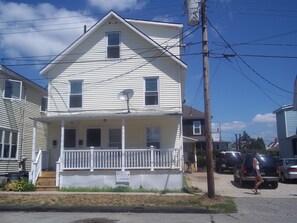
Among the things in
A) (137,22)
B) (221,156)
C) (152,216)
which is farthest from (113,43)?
(221,156)

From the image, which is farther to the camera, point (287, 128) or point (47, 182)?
point (287, 128)

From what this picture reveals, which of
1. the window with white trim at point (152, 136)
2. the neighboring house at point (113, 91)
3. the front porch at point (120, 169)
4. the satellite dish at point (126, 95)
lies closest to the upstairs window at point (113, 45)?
the neighboring house at point (113, 91)

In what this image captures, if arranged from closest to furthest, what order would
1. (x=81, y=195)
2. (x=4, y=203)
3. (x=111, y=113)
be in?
(x=4, y=203) → (x=81, y=195) → (x=111, y=113)

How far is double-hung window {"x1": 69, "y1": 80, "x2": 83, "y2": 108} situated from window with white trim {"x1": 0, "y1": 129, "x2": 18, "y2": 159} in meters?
5.26

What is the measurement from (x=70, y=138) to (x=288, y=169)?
13.3 meters

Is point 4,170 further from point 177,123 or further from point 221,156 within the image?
point 221,156

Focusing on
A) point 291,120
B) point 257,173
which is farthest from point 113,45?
point 291,120

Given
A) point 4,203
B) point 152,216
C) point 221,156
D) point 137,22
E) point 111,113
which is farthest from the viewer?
point 221,156

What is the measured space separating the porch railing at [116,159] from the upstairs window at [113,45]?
615 cm

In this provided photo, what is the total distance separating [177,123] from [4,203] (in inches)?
401

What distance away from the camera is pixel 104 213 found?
1307 cm

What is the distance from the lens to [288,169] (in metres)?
23.8

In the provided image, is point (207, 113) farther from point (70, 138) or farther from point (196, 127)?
point (196, 127)

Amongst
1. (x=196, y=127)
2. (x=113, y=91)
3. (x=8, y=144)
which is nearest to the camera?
(x=113, y=91)
